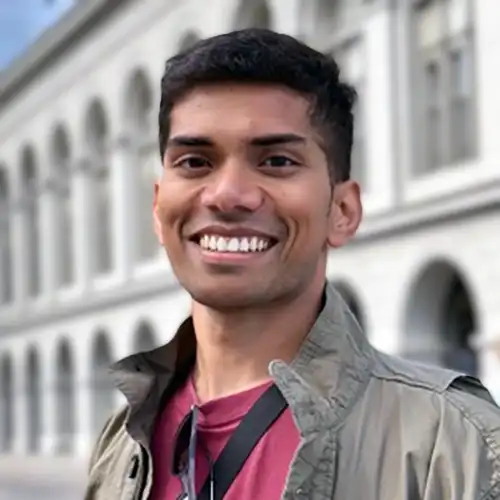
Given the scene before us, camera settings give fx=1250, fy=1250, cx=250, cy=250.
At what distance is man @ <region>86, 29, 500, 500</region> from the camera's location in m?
1.80

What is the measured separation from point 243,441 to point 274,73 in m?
0.58

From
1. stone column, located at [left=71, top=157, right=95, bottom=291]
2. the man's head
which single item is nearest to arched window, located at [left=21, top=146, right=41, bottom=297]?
stone column, located at [left=71, top=157, right=95, bottom=291]

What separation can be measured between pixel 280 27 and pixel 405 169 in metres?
4.34

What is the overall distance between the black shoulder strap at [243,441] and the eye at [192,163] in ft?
1.23

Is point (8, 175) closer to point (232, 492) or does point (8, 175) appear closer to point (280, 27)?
point (280, 27)

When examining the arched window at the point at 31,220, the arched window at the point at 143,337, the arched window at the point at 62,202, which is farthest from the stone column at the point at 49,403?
the arched window at the point at 143,337

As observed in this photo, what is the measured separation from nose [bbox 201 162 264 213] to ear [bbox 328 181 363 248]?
169 mm

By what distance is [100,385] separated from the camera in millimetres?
33438

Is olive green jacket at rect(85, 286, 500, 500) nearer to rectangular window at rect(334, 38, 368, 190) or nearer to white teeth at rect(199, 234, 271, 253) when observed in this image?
white teeth at rect(199, 234, 271, 253)

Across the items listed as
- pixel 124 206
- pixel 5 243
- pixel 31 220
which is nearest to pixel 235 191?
pixel 124 206

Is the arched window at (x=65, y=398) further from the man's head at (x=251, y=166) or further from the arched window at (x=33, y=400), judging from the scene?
the man's head at (x=251, y=166)

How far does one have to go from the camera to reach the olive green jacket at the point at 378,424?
1767mm

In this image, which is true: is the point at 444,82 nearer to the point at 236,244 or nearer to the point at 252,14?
the point at 252,14

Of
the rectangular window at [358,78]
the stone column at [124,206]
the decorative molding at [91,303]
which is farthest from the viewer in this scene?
the stone column at [124,206]
